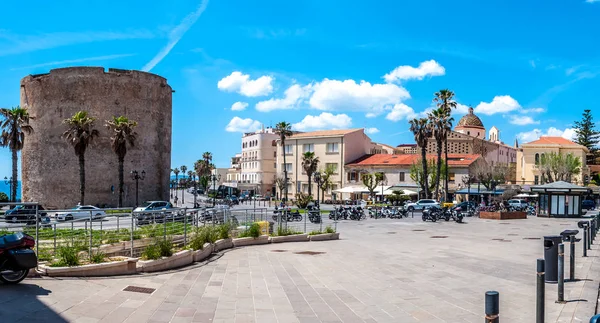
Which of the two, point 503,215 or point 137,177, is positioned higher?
point 137,177

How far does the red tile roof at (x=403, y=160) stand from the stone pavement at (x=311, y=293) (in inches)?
2169

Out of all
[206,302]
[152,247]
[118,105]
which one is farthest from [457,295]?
[118,105]

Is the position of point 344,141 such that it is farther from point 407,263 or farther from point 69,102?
point 407,263

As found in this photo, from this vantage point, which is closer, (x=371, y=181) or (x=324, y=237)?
(x=324, y=237)

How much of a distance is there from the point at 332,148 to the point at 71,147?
38.3 meters

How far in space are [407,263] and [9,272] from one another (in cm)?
937

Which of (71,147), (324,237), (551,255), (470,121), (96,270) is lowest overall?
(324,237)

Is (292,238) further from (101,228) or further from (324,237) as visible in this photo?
(101,228)

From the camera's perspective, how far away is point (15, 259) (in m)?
8.53

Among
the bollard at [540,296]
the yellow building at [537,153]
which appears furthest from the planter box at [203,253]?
the yellow building at [537,153]

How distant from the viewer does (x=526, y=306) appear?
864 centimetres

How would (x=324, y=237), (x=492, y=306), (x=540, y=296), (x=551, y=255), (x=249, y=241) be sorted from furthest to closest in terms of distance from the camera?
(x=324, y=237)
(x=249, y=241)
(x=551, y=255)
(x=540, y=296)
(x=492, y=306)

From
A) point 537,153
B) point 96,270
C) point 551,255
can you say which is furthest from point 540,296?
point 537,153

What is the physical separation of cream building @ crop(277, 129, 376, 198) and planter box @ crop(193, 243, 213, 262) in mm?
61670
